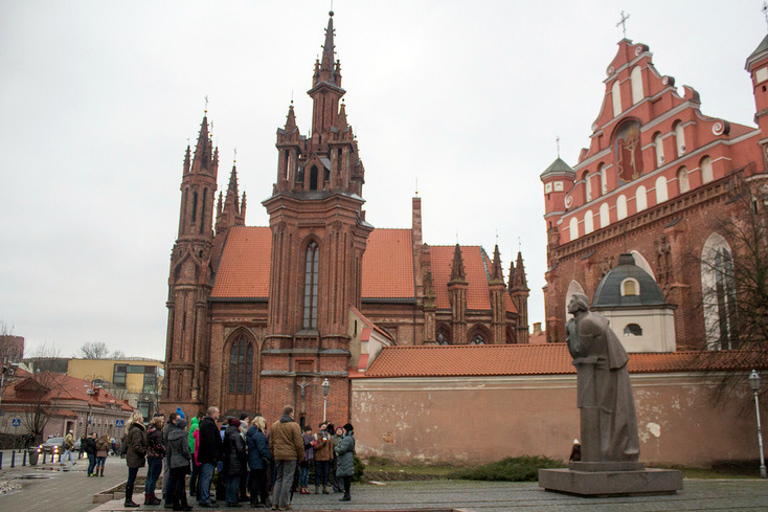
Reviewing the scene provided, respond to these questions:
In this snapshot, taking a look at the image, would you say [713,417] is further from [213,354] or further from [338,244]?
[213,354]

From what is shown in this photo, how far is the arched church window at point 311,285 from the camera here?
103 ft

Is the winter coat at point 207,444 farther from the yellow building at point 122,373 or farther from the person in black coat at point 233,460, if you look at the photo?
the yellow building at point 122,373

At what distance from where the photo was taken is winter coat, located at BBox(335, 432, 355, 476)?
14.2 m

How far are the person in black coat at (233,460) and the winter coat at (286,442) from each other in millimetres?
694

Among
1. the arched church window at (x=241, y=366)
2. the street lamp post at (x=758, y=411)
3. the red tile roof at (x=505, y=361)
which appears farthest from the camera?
the arched church window at (x=241, y=366)

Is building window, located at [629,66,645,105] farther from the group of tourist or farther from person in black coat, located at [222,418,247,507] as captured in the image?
person in black coat, located at [222,418,247,507]

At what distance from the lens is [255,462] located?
1270cm

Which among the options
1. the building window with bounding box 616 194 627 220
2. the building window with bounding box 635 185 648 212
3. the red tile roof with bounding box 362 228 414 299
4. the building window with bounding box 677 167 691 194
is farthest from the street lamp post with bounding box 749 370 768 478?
the red tile roof with bounding box 362 228 414 299

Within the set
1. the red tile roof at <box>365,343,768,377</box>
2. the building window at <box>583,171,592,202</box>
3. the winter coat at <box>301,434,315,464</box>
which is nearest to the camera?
the winter coat at <box>301,434,315,464</box>

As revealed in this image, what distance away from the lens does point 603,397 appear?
11.8 meters

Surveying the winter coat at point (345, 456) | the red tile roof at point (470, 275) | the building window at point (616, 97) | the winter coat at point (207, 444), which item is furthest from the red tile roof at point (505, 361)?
the winter coat at point (207, 444)

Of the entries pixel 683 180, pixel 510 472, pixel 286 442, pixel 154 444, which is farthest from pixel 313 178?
pixel 286 442

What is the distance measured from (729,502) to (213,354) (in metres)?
34.8

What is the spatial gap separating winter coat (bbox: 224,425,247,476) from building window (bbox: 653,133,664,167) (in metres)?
28.4
